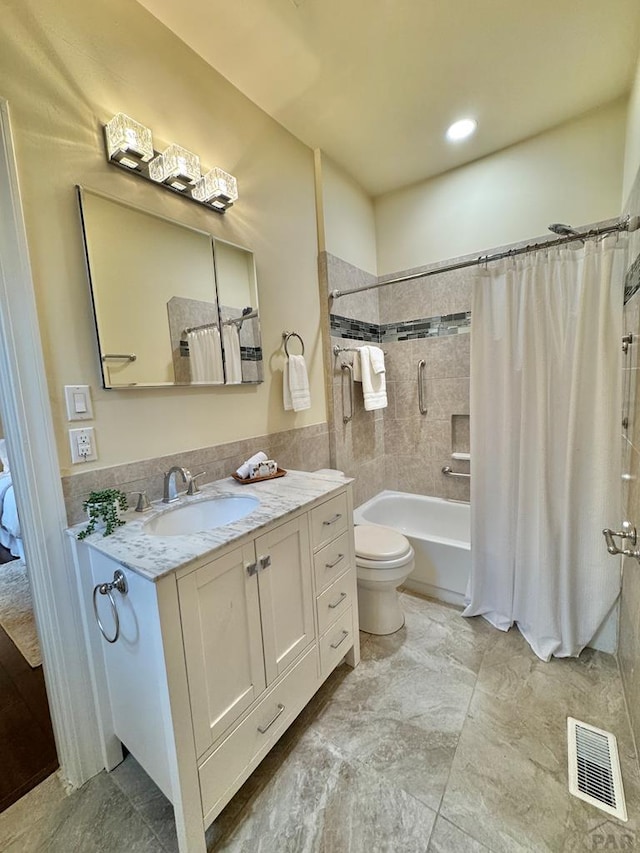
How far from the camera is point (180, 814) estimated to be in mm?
907

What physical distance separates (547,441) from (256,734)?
171 centimetres

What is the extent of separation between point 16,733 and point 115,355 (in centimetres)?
153

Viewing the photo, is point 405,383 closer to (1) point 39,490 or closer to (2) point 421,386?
(2) point 421,386

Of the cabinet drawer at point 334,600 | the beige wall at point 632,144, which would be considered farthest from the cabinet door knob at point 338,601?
the beige wall at point 632,144

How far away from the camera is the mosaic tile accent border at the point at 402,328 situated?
240 centimetres

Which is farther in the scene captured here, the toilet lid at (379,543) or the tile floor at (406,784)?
the toilet lid at (379,543)

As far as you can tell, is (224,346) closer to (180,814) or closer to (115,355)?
(115,355)

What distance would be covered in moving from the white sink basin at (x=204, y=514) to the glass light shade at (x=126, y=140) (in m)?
1.28

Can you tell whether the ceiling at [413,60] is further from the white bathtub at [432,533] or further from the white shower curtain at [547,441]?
the white bathtub at [432,533]

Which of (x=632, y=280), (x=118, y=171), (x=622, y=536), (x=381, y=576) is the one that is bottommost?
(x=381, y=576)

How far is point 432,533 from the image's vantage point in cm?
271

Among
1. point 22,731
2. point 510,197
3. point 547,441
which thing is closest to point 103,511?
point 22,731

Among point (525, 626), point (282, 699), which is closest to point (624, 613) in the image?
point (525, 626)

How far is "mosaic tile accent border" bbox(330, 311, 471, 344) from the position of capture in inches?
94.3
